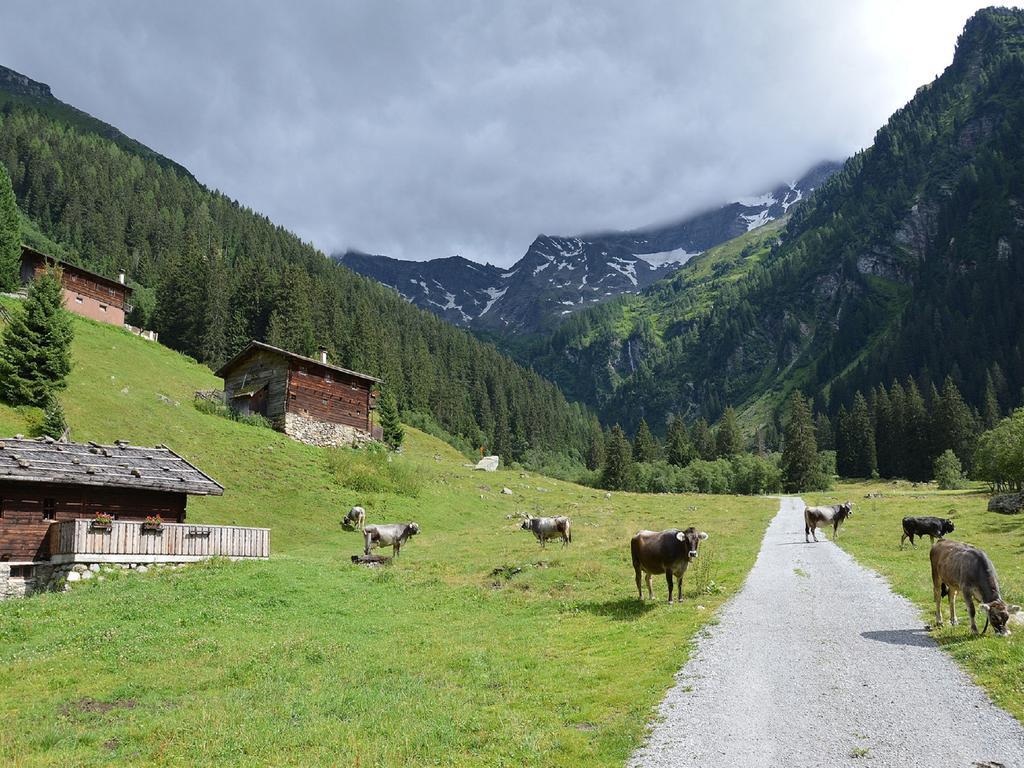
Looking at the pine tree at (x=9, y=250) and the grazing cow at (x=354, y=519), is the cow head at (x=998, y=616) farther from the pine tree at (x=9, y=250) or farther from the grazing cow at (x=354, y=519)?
the pine tree at (x=9, y=250)

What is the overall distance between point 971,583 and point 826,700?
19.4 ft

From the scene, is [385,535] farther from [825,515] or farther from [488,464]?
[488,464]

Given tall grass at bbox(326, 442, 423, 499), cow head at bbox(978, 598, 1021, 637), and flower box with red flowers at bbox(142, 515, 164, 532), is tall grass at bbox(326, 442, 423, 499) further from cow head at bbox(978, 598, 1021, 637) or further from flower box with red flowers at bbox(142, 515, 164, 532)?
cow head at bbox(978, 598, 1021, 637)

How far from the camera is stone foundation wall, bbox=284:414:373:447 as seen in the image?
209 ft

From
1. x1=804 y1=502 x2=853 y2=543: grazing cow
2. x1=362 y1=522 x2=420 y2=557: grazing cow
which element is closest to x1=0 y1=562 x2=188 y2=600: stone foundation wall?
x1=362 y1=522 x2=420 y2=557: grazing cow

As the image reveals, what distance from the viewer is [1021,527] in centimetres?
3728

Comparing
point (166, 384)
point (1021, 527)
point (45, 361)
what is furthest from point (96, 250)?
point (1021, 527)

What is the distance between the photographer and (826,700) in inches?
416

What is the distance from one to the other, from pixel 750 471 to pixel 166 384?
298 feet

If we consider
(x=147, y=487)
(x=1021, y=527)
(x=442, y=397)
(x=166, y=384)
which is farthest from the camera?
(x=442, y=397)

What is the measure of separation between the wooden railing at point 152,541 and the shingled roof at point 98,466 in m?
2.30

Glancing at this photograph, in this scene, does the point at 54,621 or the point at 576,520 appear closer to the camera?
the point at 54,621

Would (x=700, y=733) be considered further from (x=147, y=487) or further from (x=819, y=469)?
(x=819, y=469)

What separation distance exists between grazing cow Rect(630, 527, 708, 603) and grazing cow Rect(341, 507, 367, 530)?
27.7m
